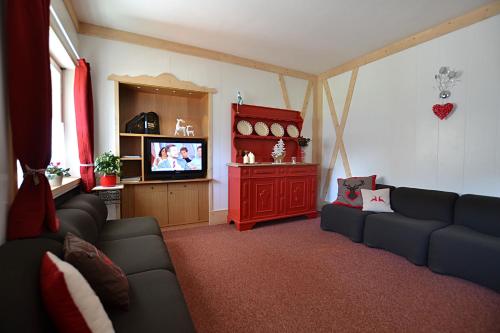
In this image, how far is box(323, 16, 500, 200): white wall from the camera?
2.63 metres

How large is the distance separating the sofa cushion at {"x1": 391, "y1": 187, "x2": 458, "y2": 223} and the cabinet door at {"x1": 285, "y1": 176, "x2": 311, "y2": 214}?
137 cm

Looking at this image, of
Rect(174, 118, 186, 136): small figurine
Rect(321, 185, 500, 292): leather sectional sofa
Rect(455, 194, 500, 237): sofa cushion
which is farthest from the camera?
Rect(174, 118, 186, 136): small figurine

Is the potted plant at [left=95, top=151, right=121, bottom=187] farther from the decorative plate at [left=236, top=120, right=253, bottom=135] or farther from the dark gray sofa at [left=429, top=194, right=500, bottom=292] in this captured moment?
the dark gray sofa at [left=429, top=194, right=500, bottom=292]

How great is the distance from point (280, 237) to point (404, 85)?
2.84 m

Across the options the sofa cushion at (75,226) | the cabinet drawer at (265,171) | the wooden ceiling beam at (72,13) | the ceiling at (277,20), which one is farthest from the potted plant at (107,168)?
the cabinet drawer at (265,171)

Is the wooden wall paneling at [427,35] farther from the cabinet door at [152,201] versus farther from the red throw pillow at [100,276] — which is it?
the red throw pillow at [100,276]

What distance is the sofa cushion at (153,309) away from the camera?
107 centimetres

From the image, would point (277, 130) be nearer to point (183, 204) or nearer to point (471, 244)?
A: point (183, 204)

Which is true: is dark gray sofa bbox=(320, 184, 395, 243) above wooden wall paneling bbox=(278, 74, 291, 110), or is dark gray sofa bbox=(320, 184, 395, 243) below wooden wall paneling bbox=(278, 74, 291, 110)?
below

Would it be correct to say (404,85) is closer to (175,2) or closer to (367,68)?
(367,68)

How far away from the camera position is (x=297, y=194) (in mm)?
4121

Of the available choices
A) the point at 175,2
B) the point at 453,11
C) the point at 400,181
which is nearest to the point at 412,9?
the point at 453,11

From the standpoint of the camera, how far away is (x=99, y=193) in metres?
2.93

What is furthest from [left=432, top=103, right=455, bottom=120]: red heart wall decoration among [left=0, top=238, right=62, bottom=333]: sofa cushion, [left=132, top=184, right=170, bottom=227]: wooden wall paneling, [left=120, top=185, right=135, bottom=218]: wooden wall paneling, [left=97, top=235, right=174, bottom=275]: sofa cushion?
[left=120, top=185, right=135, bottom=218]: wooden wall paneling
